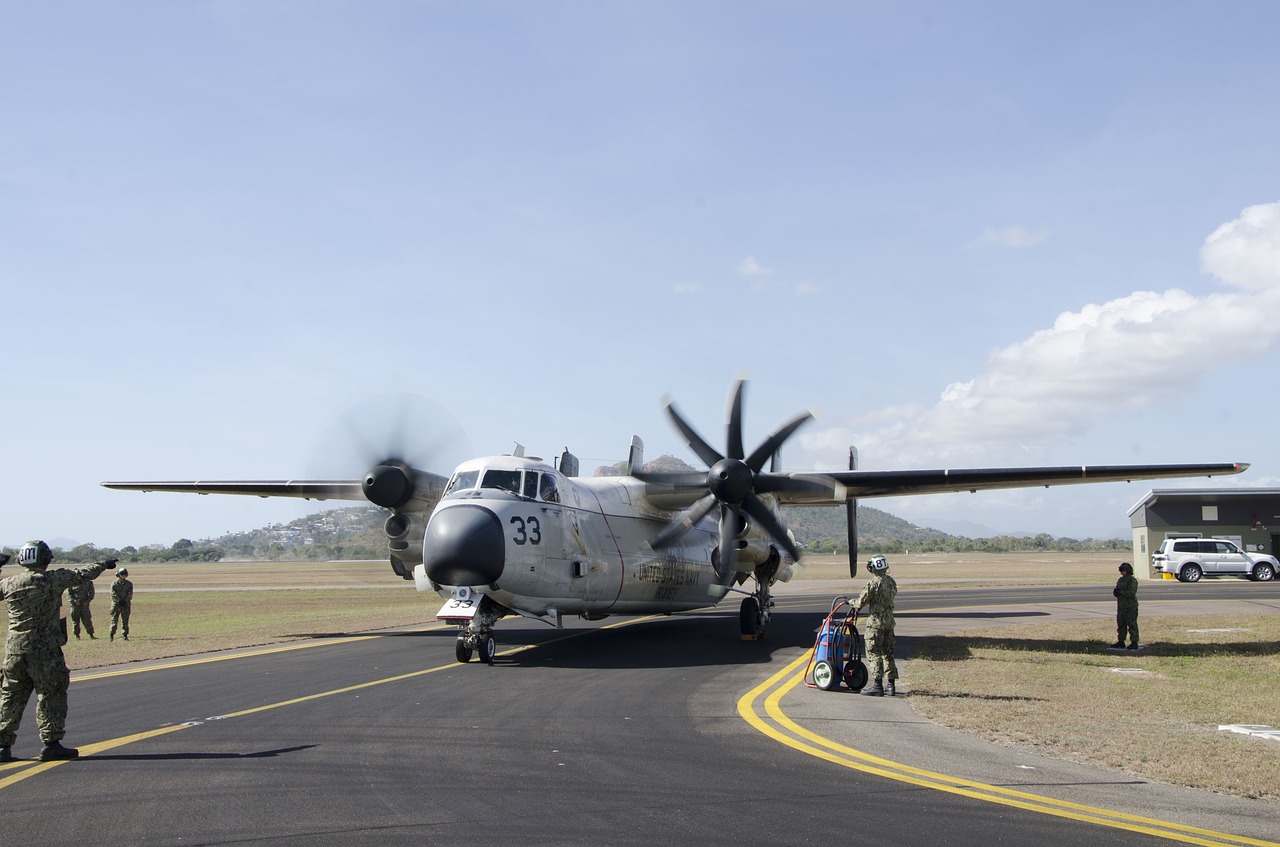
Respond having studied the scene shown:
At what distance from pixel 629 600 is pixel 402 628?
7.82 metres

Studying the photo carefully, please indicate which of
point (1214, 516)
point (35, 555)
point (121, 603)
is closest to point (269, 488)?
point (121, 603)

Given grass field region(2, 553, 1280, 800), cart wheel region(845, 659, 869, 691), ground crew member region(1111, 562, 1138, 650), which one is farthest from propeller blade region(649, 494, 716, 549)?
ground crew member region(1111, 562, 1138, 650)

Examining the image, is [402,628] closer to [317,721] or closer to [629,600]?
[629,600]

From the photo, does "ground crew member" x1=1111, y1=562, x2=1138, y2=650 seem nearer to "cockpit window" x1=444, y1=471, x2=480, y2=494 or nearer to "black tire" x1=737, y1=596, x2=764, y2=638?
"black tire" x1=737, y1=596, x2=764, y2=638

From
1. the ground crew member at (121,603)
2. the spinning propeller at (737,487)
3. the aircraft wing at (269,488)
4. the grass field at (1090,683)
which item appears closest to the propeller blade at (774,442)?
the spinning propeller at (737,487)

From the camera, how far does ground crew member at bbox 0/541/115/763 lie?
8.59 m

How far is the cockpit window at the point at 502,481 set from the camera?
1756 cm

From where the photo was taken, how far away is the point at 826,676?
43.1ft

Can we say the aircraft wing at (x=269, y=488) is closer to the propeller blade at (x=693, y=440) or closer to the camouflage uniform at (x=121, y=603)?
the camouflage uniform at (x=121, y=603)

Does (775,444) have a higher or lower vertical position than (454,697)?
higher

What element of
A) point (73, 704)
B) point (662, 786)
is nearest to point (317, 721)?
point (73, 704)

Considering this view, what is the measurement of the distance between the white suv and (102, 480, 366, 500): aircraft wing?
41.8 meters

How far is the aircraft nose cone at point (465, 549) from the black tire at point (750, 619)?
7.11 m

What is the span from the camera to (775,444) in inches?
824
